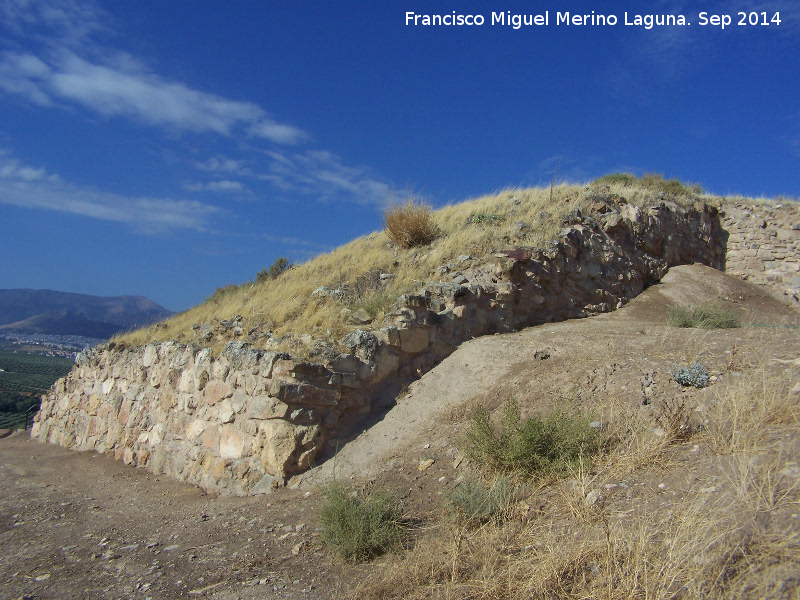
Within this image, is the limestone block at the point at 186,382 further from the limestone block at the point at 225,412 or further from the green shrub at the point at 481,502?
the green shrub at the point at 481,502

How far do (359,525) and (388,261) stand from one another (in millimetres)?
6690

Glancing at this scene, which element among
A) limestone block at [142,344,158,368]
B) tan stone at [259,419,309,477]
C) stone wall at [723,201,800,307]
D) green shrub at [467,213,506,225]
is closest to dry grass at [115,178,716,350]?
green shrub at [467,213,506,225]

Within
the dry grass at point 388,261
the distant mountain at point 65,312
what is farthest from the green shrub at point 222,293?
the distant mountain at point 65,312

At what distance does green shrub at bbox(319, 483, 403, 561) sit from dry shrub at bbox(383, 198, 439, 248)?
23.7 feet

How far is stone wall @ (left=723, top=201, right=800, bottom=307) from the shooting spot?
13.4 metres

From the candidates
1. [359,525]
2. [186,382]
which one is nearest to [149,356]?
[186,382]

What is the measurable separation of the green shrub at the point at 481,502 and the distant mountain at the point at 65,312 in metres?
75.9

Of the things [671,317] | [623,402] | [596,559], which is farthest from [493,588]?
[671,317]

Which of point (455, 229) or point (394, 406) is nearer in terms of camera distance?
point (394, 406)

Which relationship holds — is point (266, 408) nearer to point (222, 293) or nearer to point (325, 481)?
point (325, 481)

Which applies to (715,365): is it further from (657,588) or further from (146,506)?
(146,506)

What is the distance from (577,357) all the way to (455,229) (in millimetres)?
5122

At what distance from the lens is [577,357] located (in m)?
6.95

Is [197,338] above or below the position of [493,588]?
above
